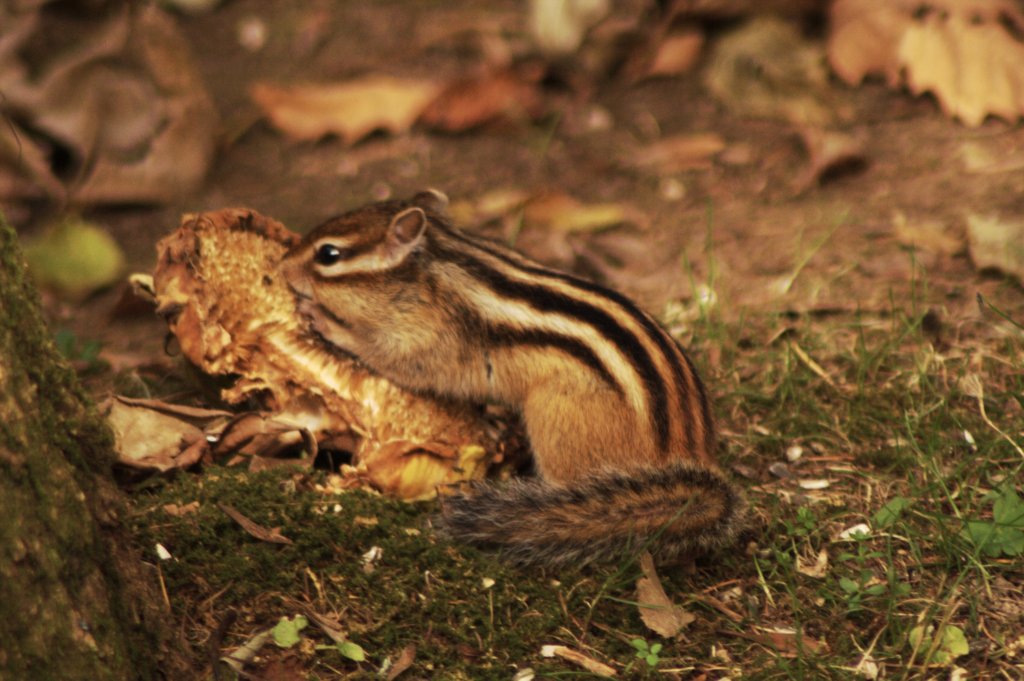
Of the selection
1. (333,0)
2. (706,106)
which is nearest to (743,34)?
(706,106)

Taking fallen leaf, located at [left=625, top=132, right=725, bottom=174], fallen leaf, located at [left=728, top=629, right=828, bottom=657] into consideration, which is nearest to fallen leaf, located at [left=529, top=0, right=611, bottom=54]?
fallen leaf, located at [left=625, top=132, right=725, bottom=174]

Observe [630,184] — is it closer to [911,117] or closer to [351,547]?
[911,117]

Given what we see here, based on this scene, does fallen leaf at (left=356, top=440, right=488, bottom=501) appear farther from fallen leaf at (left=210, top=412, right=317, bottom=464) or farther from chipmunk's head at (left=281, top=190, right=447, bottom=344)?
chipmunk's head at (left=281, top=190, right=447, bottom=344)

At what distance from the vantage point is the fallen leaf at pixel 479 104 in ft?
23.2

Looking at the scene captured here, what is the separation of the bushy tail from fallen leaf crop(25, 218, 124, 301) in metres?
3.24

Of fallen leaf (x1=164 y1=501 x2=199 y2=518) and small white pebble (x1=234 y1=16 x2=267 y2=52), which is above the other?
small white pebble (x1=234 y1=16 x2=267 y2=52)

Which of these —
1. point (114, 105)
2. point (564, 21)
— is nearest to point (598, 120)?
point (564, 21)

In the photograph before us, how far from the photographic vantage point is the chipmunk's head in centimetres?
401

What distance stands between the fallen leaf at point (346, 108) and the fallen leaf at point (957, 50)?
279cm

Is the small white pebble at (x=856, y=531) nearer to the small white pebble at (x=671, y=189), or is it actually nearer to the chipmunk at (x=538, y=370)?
the chipmunk at (x=538, y=370)

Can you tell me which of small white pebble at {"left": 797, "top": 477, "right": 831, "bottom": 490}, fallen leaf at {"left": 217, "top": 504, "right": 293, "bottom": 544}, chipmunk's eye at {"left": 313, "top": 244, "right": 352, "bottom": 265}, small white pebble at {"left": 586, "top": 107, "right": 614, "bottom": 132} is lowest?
small white pebble at {"left": 797, "top": 477, "right": 831, "bottom": 490}

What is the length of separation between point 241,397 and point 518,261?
1.07m

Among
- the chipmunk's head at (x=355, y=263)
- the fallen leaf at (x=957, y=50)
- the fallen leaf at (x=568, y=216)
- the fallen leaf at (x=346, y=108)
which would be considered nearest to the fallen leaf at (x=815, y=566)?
the chipmunk's head at (x=355, y=263)

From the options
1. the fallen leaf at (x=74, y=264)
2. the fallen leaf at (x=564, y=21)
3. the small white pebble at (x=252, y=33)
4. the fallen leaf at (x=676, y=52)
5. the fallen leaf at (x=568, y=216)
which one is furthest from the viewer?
the small white pebble at (x=252, y=33)
